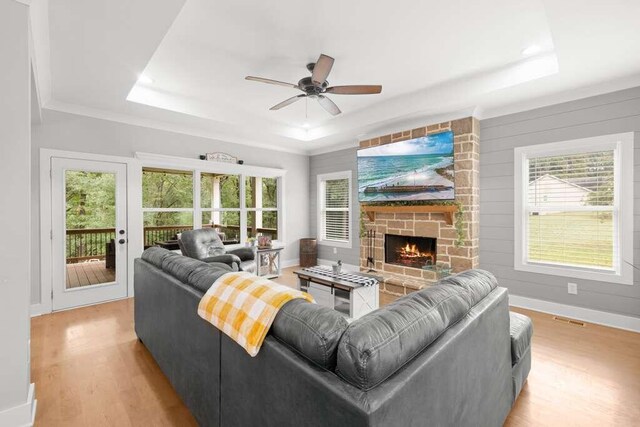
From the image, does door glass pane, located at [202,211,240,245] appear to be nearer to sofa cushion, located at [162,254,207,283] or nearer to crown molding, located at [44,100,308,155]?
crown molding, located at [44,100,308,155]

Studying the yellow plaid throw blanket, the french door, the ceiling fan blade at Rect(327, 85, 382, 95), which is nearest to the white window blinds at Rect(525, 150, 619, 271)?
the ceiling fan blade at Rect(327, 85, 382, 95)

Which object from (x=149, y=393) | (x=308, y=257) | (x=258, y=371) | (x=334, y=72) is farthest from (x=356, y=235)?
(x=258, y=371)

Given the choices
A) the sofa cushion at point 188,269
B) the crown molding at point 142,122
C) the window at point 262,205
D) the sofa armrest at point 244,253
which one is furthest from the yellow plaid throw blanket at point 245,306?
the window at point 262,205

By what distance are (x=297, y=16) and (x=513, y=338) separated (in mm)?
3007

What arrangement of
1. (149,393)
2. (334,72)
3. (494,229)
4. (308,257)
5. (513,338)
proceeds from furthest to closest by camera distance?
(308,257)
(494,229)
(334,72)
(149,393)
(513,338)

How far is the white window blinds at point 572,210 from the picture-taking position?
3.48 metres

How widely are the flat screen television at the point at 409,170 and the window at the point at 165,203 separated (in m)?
3.09

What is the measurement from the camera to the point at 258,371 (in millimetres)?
1279

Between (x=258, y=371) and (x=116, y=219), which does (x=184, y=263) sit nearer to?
(x=258, y=371)

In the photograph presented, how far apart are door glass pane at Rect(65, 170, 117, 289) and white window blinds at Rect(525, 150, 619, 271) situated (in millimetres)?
5824

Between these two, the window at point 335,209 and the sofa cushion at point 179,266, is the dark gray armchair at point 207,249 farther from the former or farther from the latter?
the window at point 335,209

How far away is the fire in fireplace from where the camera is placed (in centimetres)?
482

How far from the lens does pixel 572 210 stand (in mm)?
3719

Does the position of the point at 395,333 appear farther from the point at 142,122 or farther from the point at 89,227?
the point at 142,122
